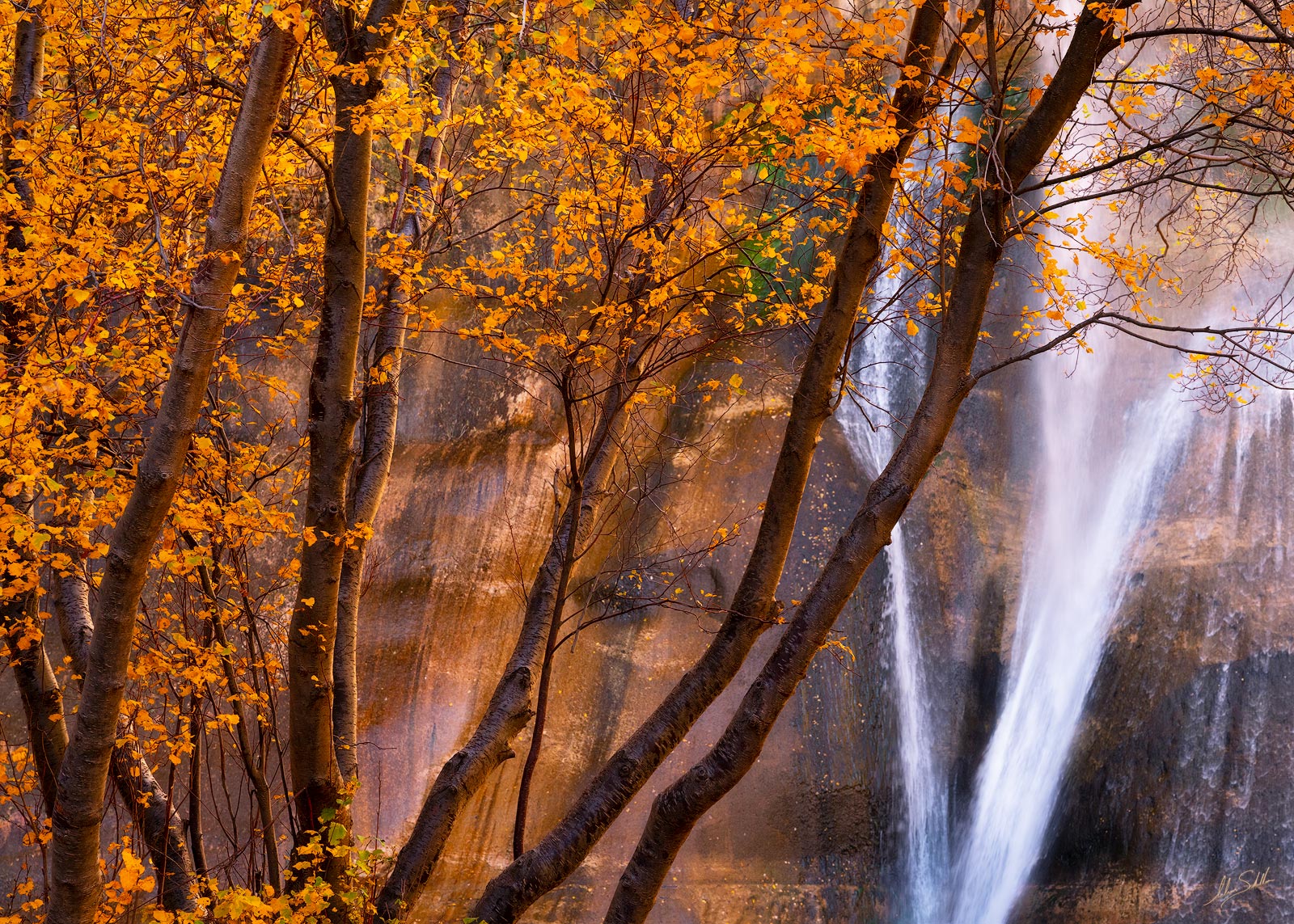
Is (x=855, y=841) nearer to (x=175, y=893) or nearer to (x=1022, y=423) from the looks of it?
(x=1022, y=423)

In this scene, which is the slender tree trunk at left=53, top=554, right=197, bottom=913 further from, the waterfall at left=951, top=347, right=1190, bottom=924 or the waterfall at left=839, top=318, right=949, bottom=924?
the waterfall at left=951, top=347, right=1190, bottom=924

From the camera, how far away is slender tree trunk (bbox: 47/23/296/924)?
9.38 ft

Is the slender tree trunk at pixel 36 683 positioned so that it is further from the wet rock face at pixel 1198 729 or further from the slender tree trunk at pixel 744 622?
the wet rock face at pixel 1198 729

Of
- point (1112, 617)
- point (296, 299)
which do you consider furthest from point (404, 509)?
point (1112, 617)

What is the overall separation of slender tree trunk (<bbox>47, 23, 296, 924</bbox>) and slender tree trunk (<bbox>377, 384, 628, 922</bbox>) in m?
2.23

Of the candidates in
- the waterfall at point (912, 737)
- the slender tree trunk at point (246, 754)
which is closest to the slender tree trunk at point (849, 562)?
the slender tree trunk at point (246, 754)

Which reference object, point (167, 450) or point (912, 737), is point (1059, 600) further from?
point (167, 450)

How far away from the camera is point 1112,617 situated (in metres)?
11.0

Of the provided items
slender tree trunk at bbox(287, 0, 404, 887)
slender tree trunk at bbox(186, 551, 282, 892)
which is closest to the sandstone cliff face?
slender tree trunk at bbox(186, 551, 282, 892)

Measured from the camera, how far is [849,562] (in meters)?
4.26

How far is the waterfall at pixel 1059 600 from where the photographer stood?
10.4 metres

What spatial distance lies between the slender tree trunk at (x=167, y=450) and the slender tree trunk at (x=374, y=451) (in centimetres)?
169
